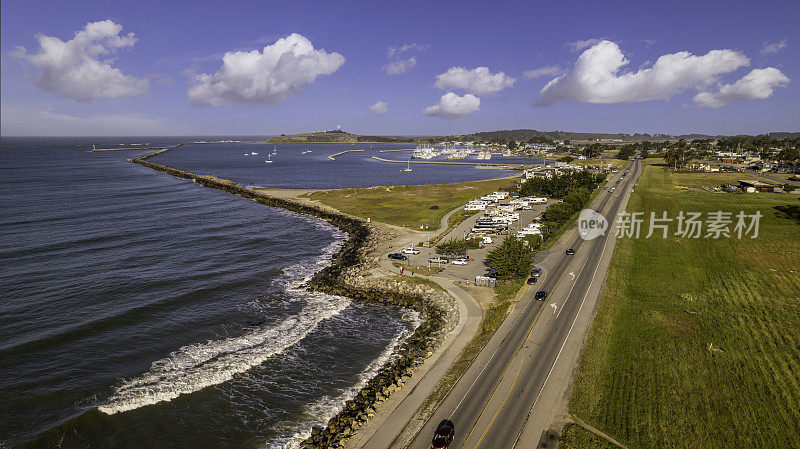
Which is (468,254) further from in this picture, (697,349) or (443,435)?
(443,435)

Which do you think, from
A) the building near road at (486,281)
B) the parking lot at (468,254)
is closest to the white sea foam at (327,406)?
the building near road at (486,281)

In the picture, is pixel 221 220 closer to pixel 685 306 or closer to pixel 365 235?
pixel 365 235

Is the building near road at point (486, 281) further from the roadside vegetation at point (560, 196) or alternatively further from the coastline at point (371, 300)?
the roadside vegetation at point (560, 196)

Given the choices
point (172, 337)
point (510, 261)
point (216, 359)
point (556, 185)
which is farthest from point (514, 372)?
point (556, 185)

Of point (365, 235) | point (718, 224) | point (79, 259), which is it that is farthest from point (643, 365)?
point (79, 259)

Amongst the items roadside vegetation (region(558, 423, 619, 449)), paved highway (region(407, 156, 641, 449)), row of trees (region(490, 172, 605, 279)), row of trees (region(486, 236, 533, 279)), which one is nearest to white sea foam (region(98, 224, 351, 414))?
paved highway (region(407, 156, 641, 449))
